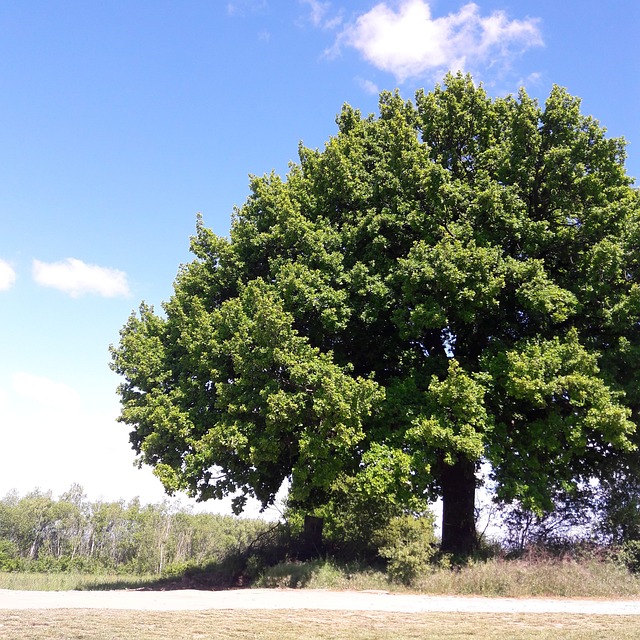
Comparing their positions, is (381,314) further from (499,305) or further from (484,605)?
(484,605)

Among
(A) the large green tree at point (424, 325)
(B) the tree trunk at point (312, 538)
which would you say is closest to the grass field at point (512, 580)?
(A) the large green tree at point (424, 325)

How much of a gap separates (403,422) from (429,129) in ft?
35.8

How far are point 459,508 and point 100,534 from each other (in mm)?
62094

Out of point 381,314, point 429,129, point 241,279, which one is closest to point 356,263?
point 381,314

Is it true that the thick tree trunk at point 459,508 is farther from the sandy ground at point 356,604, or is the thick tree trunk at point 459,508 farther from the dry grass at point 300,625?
A: the dry grass at point 300,625

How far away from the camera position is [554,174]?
1588 cm

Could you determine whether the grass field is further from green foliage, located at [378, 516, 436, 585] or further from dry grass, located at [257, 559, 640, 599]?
green foliage, located at [378, 516, 436, 585]

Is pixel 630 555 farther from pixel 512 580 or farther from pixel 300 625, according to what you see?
pixel 300 625

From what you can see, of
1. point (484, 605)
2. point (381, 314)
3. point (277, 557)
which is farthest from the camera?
point (277, 557)

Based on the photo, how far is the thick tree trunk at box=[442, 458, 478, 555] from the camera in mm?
17125

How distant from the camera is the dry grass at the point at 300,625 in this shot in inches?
271

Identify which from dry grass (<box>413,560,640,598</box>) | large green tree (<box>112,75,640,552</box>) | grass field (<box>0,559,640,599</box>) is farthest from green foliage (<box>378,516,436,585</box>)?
large green tree (<box>112,75,640,552</box>)

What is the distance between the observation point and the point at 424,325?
1559 centimetres

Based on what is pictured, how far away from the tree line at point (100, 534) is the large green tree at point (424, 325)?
3987 cm
